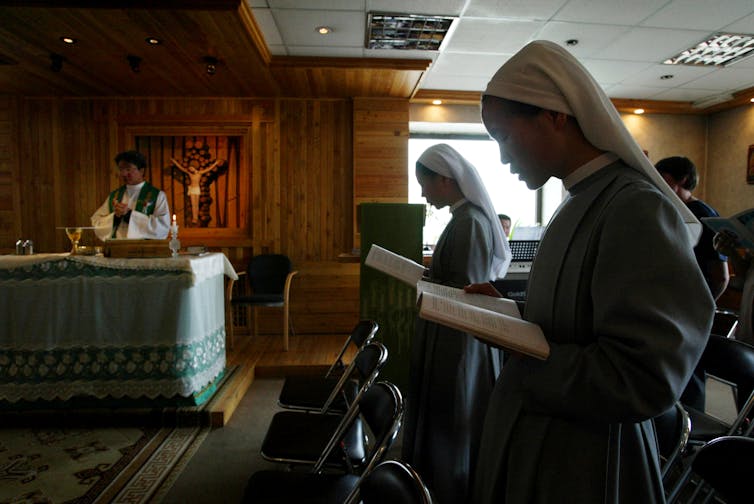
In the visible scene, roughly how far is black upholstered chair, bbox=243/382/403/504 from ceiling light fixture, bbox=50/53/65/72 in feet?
14.9

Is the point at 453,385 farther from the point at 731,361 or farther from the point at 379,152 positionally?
the point at 379,152

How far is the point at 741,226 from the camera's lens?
7.72 feet

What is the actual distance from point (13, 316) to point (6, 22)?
234 cm

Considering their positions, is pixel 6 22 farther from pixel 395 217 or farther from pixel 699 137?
pixel 699 137

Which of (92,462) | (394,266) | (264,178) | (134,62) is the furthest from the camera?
(264,178)

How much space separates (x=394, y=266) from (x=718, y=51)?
4.50 m

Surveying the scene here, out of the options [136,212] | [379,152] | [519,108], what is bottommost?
[136,212]

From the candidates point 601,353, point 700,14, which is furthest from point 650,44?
point 601,353

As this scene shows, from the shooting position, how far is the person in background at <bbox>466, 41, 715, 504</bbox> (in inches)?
29.8

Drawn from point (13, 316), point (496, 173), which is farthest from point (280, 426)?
point (496, 173)

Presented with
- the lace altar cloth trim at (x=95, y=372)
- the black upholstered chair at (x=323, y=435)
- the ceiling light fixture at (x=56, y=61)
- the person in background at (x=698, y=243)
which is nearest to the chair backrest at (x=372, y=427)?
the black upholstered chair at (x=323, y=435)

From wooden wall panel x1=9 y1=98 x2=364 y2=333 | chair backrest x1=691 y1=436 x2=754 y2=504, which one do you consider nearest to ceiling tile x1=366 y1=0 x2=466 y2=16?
wooden wall panel x1=9 y1=98 x2=364 y2=333

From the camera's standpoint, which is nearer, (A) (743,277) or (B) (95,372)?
(A) (743,277)

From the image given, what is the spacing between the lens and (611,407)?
2.52 ft
